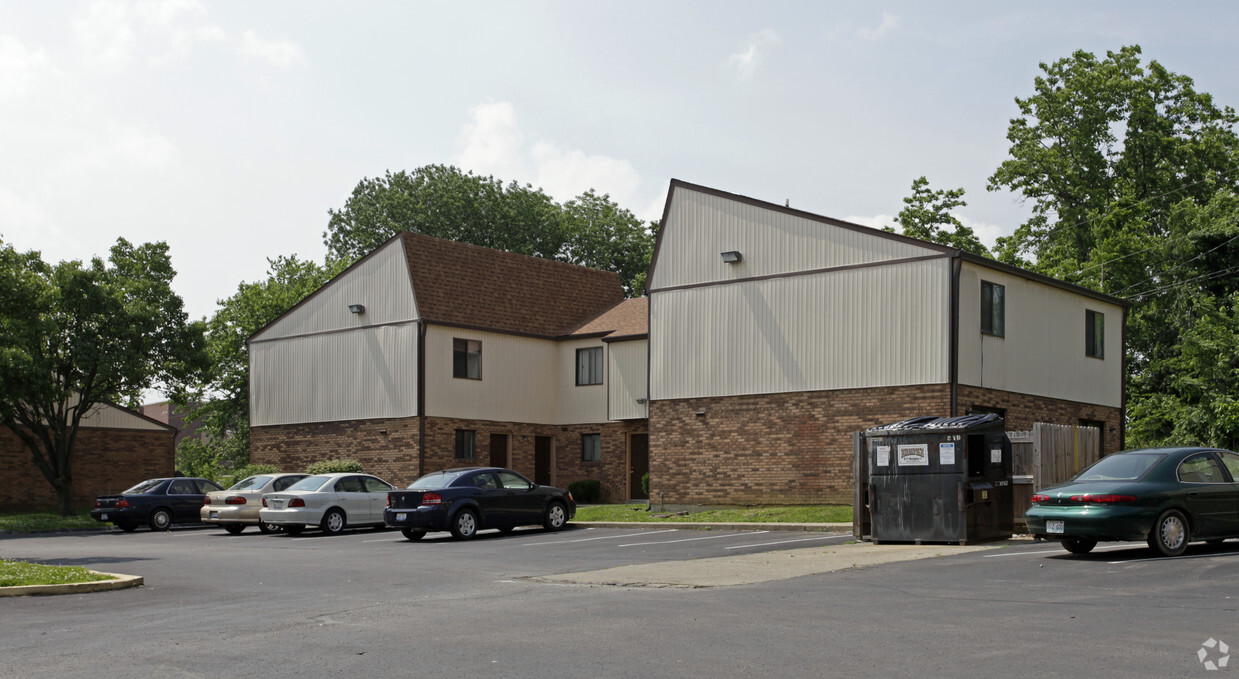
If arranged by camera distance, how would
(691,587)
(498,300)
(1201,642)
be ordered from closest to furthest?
(1201,642) → (691,587) → (498,300)

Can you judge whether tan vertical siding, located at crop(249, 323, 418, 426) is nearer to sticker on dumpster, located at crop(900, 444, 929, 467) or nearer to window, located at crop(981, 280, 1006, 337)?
window, located at crop(981, 280, 1006, 337)

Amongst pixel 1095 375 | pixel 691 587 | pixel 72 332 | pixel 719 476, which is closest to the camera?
pixel 691 587

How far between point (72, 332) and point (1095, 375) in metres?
29.3

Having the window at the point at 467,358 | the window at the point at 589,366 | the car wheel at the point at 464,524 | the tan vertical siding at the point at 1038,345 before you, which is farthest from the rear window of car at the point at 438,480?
the window at the point at 589,366

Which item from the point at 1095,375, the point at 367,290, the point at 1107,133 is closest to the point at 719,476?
the point at 1095,375

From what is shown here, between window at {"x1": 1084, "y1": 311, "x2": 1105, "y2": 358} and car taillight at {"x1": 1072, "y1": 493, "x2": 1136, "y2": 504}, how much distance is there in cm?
1747

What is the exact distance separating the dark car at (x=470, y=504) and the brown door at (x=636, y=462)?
1174 cm

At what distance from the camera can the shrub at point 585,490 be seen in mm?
37188

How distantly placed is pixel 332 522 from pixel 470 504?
15.3 feet

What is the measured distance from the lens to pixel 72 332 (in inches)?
1393

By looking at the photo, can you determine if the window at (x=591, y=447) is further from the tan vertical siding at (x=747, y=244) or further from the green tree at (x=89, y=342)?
the green tree at (x=89, y=342)

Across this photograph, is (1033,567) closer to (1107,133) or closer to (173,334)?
(173,334)

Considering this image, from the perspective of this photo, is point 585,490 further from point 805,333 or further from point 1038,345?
point 1038,345

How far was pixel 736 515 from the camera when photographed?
2744 centimetres
